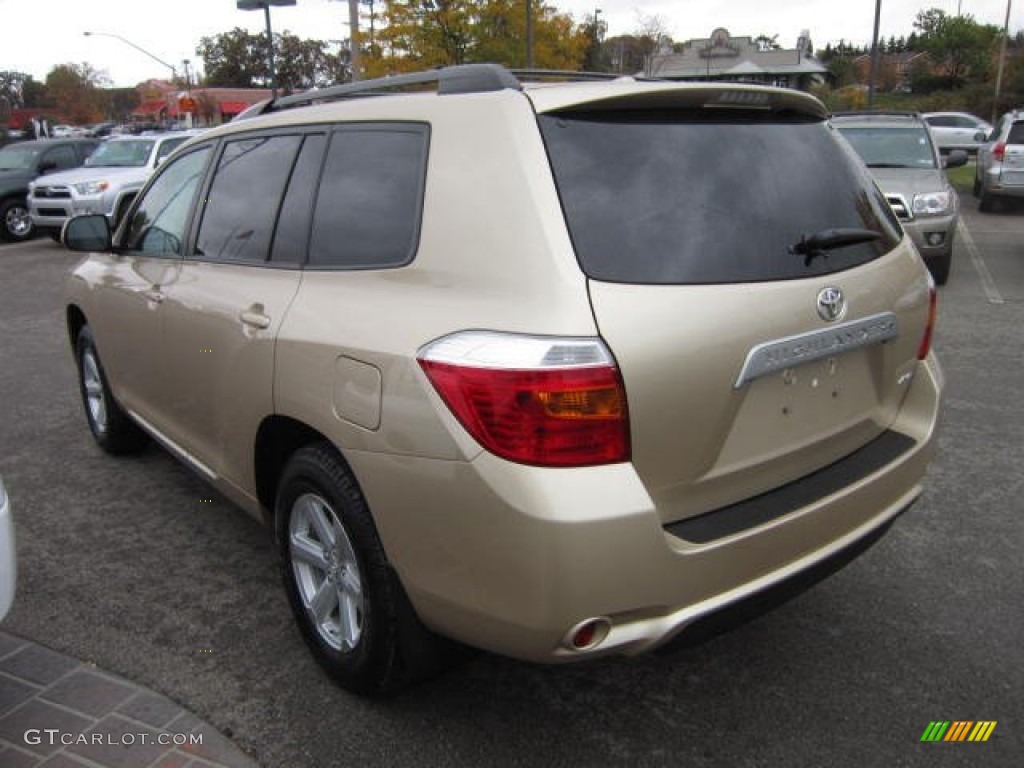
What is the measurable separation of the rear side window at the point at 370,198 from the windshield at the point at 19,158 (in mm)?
16356

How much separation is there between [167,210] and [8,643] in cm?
189

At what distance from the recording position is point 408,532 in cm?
222

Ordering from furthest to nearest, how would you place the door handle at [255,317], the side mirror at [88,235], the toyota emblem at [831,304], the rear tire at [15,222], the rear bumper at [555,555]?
the rear tire at [15,222]
the side mirror at [88,235]
the door handle at [255,317]
the toyota emblem at [831,304]
the rear bumper at [555,555]

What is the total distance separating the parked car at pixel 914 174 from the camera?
882 cm

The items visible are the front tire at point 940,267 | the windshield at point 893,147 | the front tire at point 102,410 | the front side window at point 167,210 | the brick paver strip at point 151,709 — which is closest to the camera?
the brick paver strip at point 151,709

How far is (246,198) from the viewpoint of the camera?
322 cm

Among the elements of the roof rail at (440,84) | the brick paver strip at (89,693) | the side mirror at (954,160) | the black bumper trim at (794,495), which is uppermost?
the roof rail at (440,84)

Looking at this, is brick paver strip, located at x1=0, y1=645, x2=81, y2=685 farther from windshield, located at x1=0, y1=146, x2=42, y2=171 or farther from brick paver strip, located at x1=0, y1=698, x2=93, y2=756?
windshield, located at x1=0, y1=146, x2=42, y2=171

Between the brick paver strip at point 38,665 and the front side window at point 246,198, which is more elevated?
the front side window at point 246,198

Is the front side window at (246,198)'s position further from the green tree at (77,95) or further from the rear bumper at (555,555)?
the green tree at (77,95)

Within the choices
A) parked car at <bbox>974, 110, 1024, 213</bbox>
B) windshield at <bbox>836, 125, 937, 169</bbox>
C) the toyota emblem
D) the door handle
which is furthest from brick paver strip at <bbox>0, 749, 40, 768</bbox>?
parked car at <bbox>974, 110, 1024, 213</bbox>

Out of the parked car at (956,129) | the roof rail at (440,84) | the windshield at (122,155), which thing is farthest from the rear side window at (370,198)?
the parked car at (956,129)

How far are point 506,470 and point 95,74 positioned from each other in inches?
4336

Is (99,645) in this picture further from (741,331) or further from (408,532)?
(741,331)
